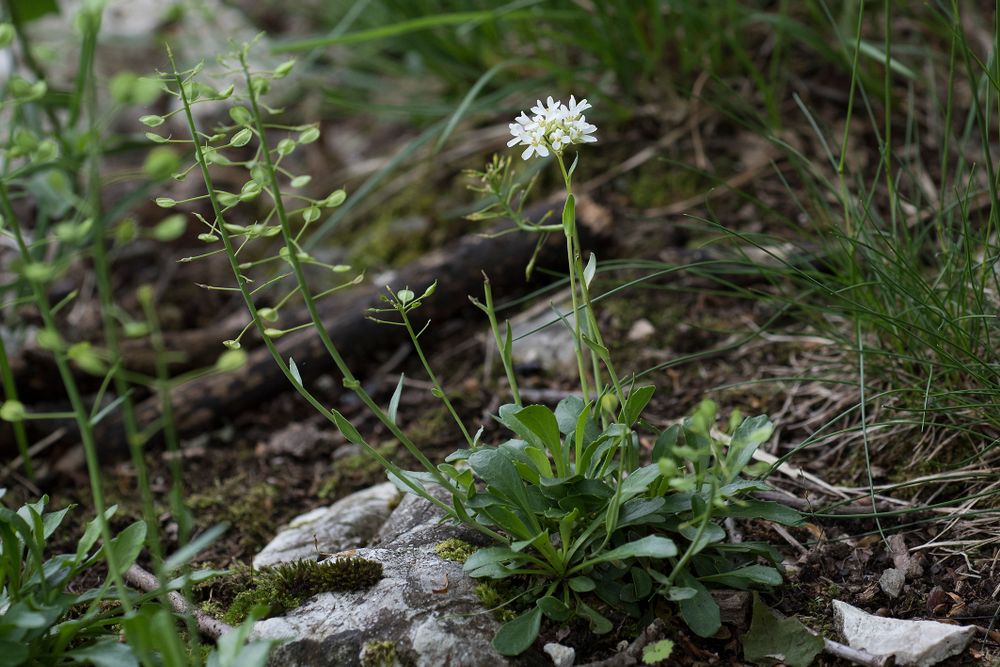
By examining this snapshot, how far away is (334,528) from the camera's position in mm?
1795

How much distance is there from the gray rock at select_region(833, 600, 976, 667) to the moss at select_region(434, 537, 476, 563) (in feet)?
2.08

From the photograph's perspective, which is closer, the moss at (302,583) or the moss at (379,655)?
the moss at (379,655)

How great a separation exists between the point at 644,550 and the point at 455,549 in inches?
16.3

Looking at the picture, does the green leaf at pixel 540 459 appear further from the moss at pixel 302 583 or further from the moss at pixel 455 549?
the moss at pixel 302 583

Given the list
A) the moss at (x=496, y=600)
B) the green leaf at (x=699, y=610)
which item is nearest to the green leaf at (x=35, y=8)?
the moss at (x=496, y=600)

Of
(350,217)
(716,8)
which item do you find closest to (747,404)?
(716,8)

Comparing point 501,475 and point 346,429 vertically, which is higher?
point 346,429

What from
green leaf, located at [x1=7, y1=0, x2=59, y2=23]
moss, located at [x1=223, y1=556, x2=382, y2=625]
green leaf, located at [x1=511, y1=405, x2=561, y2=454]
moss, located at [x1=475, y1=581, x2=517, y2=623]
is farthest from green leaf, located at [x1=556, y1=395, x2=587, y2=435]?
green leaf, located at [x1=7, y1=0, x2=59, y2=23]

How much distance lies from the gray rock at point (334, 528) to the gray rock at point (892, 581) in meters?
0.99

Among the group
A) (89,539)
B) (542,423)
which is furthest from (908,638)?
(89,539)

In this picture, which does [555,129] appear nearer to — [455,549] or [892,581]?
[455,549]

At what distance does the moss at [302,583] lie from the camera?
145cm

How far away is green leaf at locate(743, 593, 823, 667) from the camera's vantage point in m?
1.32

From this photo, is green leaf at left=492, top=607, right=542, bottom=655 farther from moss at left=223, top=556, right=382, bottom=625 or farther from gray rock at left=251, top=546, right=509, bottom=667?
moss at left=223, top=556, right=382, bottom=625
